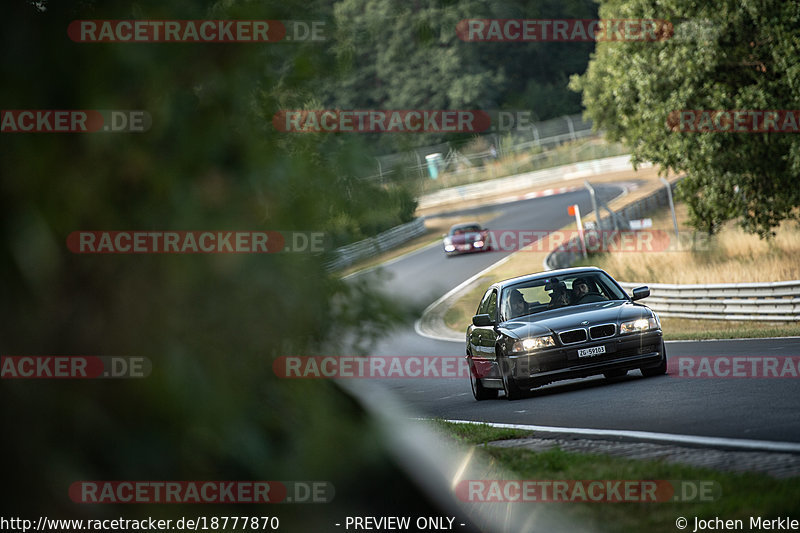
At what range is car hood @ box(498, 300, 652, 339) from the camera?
12.6 meters

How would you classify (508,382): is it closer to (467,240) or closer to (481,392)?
(481,392)

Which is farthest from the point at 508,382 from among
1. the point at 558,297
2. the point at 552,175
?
the point at 552,175

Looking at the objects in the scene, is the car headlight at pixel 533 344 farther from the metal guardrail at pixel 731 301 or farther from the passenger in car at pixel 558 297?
the metal guardrail at pixel 731 301

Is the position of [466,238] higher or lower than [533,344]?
lower

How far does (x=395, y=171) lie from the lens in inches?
86.7

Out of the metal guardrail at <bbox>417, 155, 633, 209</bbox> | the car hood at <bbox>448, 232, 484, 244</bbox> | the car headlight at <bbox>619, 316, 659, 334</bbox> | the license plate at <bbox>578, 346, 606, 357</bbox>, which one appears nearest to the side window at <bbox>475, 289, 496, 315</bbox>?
the license plate at <bbox>578, 346, 606, 357</bbox>

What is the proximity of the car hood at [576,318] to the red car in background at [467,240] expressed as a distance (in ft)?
99.6

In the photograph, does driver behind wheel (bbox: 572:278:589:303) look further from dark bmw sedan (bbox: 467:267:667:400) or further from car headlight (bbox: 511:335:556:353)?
car headlight (bbox: 511:335:556:353)

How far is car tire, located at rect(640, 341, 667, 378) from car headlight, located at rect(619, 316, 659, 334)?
1.49ft

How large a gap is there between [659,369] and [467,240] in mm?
31251

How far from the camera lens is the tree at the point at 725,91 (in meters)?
22.8

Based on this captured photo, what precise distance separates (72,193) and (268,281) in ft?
1.30

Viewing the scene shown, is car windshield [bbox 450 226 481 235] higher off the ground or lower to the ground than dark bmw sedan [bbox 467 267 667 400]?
lower

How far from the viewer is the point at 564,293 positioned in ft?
45.9
